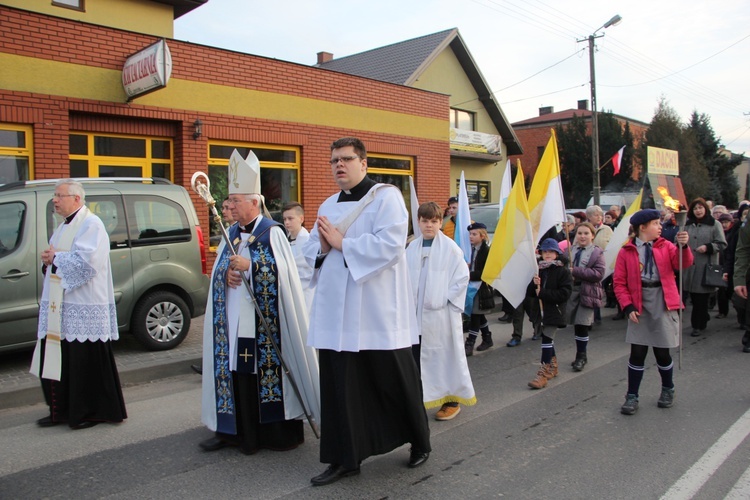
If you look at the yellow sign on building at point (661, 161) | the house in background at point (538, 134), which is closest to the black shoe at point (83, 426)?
the yellow sign on building at point (661, 161)

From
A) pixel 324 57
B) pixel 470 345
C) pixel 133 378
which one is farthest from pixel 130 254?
pixel 324 57

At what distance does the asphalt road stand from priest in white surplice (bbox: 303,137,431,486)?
1.05ft

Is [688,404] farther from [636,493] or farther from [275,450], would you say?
[275,450]

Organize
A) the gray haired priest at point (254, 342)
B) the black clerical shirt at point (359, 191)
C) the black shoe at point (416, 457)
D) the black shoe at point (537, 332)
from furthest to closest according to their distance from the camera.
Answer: the black shoe at point (537, 332) → the gray haired priest at point (254, 342) → the black shoe at point (416, 457) → the black clerical shirt at point (359, 191)

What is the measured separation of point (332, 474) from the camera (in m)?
4.06

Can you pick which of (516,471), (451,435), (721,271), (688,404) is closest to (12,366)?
(451,435)

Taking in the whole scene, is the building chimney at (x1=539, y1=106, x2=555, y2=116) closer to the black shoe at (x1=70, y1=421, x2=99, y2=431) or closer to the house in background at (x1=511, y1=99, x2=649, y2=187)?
the house in background at (x1=511, y1=99, x2=649, y2=187)

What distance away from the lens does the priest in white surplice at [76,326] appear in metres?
5.20

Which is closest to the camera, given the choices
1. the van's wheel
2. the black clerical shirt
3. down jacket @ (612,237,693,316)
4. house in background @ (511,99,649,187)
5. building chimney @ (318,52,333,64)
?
the black clerical shirt

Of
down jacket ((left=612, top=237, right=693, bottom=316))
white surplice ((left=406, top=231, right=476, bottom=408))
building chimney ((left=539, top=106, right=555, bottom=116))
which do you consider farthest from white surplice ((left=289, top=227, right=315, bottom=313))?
building chimney ((left=539, top=106, right=555, bottom=116))

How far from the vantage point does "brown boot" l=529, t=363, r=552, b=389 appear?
6.38m

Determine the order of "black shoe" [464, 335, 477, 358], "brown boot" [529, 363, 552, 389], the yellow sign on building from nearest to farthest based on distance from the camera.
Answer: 1. "brown boot" [529, 363, 552, 389]
2. "black shoe" [464, 335, 477, 358]
3. the yellow sign on building

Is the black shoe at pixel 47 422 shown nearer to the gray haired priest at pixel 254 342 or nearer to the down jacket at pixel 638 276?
the gray haired priest at pixel 254 342

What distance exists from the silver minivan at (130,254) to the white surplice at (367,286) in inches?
168
